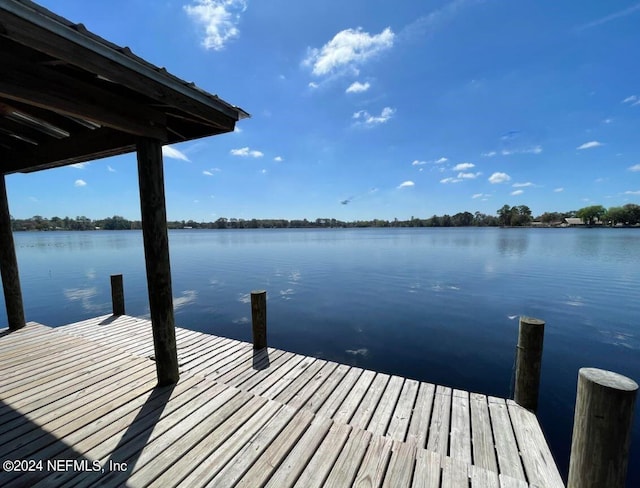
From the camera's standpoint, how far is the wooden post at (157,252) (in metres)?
3.22

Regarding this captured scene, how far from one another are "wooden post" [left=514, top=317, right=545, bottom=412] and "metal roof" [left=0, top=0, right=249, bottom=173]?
4412mm

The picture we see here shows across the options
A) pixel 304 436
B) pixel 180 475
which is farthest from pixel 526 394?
pixel 180 475

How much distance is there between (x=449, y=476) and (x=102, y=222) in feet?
477

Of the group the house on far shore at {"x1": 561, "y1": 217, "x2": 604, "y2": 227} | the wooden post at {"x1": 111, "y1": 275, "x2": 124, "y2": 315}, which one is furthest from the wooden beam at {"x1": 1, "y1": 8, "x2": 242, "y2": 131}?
the house on far shore at {"x1": 561, "y1": 217, "x2": 604, "y2": 227}

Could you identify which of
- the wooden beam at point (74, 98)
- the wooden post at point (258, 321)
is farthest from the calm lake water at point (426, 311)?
the wooden beam at point (74, 98)

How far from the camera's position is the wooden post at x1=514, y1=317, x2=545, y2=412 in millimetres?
3402

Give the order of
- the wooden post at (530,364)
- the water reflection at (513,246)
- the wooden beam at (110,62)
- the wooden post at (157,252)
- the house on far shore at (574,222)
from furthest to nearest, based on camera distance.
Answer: the house on far shore at (574,222), the water reflection at (513,246), the wooden post at (530,364), the wooden post at (157,252), the wooden beam at (110,62)

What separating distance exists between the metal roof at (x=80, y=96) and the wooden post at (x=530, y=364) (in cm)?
441

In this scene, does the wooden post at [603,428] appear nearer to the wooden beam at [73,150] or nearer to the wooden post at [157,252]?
the wooden post at [157,252]

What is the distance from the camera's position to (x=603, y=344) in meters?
7.91

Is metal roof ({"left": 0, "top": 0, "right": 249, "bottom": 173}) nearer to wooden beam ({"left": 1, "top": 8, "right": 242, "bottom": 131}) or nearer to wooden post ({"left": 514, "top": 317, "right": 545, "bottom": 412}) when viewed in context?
wooden beam ({"left": 1, "top": 8, "right": 242, "bottom": 131})

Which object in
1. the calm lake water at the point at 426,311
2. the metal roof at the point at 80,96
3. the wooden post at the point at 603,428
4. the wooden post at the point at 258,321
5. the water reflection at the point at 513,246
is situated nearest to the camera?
the wooden post at the point at 603,428

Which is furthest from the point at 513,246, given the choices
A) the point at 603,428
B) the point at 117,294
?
the point at 117,294

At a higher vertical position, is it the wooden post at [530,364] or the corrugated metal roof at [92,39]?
the corrugated metal roof at [92,39]
